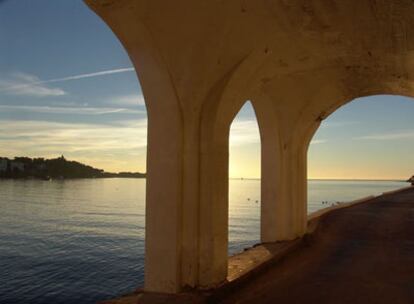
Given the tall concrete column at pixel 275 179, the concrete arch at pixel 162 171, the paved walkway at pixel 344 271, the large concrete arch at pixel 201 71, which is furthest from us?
the tall concrete column at pixel 275 179

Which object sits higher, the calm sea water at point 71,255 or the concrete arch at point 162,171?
the concrete arch at point 162,171

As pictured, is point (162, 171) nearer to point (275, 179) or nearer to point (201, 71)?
point (201, 71)

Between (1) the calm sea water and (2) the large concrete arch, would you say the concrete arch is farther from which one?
(1) the calm sea water

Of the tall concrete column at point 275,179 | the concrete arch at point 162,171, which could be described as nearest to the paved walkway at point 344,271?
the tall concrete column at point 275,179

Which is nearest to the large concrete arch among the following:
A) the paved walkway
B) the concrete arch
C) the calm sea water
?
the concrete arch

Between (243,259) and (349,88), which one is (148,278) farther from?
(349,88)

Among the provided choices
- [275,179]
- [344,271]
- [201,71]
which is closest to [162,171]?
[201,71]

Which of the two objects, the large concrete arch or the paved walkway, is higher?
the large concrete arch

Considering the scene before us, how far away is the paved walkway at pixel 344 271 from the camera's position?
645 cm

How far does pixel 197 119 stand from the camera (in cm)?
631

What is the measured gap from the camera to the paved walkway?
21.2 ft

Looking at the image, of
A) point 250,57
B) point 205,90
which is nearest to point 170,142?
point 205,90

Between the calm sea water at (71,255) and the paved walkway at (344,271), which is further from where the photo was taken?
the calm sea water at (71,255)

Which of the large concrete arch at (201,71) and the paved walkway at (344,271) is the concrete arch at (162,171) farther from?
the paved walkway at (344,271)
